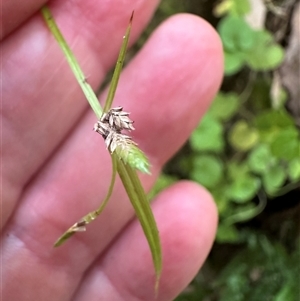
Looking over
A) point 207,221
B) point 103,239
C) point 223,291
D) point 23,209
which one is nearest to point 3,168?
point 23,209

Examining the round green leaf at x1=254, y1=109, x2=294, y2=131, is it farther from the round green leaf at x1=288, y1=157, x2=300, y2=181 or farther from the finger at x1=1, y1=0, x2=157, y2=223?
the finger at x1=1, y1=0, x2=157, y2=223

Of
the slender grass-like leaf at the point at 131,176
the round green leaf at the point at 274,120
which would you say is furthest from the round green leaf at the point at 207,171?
the slender grass-like leaf at the point at 131,176

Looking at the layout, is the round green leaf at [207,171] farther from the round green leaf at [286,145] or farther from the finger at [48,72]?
the finger at [48,72]

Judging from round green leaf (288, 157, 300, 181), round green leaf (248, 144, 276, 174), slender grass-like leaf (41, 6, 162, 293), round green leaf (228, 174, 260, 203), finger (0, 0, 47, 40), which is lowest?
round green leaf (228, 174, 260, 203)

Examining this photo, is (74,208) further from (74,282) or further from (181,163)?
(181,163)

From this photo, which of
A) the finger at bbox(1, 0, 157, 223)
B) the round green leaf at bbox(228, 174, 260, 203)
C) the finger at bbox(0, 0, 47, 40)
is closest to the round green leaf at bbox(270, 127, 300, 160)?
the round green leaf at bbox(228, 174, 260, 203)
